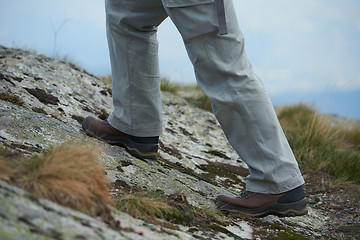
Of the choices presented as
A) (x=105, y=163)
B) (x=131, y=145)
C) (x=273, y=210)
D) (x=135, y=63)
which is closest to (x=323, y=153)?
(x=273, y=210)

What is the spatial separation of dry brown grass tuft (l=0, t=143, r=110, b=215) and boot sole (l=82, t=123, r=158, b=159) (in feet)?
4.06

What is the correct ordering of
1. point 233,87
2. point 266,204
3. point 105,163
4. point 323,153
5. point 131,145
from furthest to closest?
1. point 323,153
2. point 131,145
3. point 105,163
4. point 266,204
5. point 233,87

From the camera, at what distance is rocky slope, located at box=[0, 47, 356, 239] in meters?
1.09

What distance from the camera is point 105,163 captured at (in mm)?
2232

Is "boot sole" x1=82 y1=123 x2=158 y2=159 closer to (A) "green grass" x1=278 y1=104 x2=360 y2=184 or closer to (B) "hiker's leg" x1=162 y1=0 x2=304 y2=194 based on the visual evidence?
(B) "hiker's leg" x1=162 y1=0 x2=304 y2=194

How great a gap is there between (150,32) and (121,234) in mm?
1727

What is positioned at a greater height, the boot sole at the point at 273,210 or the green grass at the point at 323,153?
the boot sole at the point at 273,210

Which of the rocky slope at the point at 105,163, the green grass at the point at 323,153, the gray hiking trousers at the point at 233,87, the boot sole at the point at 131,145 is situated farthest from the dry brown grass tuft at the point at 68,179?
the green grass at the point at 323,153

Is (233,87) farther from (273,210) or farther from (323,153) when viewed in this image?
→ (323,153)

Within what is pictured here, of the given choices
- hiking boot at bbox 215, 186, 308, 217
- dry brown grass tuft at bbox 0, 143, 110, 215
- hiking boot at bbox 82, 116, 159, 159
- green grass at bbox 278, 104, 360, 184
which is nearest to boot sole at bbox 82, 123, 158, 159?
hiking boot at bbox 82, 116, 159, 159

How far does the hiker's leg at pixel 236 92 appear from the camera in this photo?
6.17ft

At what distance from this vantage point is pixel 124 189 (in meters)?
1.95

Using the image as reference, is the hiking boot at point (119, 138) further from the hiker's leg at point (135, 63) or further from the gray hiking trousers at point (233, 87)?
the gray hiking trousers at point (233, 87)

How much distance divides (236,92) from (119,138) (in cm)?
115
